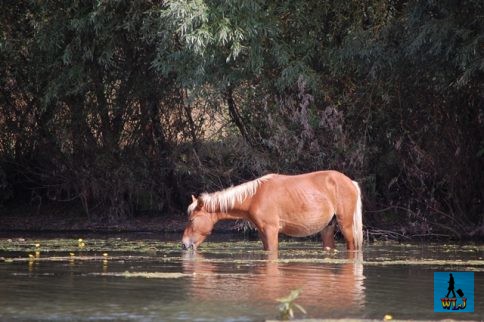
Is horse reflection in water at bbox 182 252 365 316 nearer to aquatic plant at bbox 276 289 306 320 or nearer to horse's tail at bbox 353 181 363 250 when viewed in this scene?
aquatic plant at bbox 276 289 306 320

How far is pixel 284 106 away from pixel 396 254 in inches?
226

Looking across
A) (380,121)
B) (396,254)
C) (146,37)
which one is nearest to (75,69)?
(146,37)

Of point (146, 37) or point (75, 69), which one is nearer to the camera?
point (146, 37)

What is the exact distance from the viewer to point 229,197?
1598 cm

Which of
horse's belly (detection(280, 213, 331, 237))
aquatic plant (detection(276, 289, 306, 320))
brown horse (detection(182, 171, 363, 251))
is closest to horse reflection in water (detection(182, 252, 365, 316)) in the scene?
aquatic plant (detection(276, 289, 306, 320))

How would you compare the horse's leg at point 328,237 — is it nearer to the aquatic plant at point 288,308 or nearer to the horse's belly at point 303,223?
the horse's belly at point 303,223

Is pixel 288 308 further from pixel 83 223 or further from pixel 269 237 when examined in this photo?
pixel 83 223

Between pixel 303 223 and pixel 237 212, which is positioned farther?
pixel 303 223

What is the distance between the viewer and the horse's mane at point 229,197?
1593cm

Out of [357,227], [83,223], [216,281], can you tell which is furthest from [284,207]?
[83,223]

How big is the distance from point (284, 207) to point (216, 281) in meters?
4.68

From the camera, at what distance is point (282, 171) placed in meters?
20.6

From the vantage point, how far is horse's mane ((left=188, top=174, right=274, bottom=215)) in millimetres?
15930

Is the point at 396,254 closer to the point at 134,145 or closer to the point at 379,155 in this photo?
the point at 379,155
